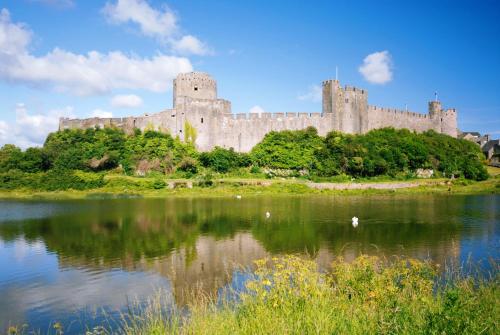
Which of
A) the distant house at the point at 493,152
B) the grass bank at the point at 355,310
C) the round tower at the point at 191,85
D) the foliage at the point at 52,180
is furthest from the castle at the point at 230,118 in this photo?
the grass bank at the point at 355,310

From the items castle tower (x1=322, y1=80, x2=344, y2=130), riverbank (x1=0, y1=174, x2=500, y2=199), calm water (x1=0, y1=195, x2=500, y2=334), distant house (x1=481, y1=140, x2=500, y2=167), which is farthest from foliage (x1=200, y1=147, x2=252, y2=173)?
distant house (x1=481, y1=140, x2=500, y2=167)

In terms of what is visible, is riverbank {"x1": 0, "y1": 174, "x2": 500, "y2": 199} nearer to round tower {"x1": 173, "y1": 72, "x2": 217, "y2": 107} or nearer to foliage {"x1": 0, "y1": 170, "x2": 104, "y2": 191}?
foliage {"x1": 0, "y1": 170, "x2": 104, "y2": 191}

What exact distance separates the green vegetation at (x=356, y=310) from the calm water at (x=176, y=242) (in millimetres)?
1793

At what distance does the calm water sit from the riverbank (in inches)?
172

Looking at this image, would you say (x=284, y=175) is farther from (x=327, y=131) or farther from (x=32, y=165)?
(x=32, y=165)

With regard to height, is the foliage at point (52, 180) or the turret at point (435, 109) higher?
the turret at point (435, 109)

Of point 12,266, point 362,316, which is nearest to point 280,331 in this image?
point 362,316

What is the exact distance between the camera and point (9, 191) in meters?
25.7

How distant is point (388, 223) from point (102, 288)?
8.82 m

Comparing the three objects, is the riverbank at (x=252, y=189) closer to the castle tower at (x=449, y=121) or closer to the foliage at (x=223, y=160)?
the foliage at (x=223, y=160)

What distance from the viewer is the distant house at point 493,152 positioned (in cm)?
3886

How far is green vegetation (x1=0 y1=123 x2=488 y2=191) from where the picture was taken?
27.3m

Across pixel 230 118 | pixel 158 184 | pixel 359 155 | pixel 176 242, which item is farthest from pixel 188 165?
pixel 176 242

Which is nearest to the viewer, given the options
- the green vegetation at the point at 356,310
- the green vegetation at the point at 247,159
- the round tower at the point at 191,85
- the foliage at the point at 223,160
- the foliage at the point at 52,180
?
the green vegetation at the point at 356,310
